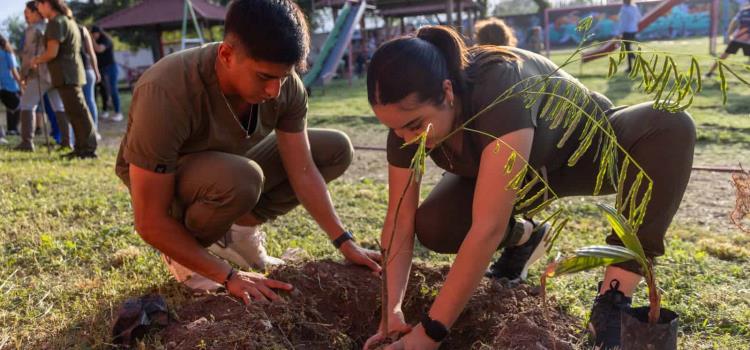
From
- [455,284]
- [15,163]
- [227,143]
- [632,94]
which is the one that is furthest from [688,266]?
[632,94]

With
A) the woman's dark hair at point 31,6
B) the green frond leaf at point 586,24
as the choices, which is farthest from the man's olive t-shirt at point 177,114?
the woman's dark hair at point 31,6

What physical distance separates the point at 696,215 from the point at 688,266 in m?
0.95

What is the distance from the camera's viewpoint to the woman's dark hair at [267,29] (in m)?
1.81

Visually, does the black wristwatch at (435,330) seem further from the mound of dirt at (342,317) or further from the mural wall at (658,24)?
the mural wall at (658,24)

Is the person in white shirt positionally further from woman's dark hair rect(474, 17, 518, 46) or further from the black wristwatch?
the black wristwatch

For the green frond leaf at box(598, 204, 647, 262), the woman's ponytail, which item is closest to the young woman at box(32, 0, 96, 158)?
the woman's ponytail

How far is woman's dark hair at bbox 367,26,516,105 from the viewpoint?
62.6 inches

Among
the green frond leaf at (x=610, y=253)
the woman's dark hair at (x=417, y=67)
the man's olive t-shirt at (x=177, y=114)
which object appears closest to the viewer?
the green frond leaf at (x=610, y=253)

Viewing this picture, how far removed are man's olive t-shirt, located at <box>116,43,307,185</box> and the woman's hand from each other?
0.95m

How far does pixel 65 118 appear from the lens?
616 centimetres

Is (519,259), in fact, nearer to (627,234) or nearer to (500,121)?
(500,121)

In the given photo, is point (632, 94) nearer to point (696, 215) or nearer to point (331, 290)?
point (696, 215)

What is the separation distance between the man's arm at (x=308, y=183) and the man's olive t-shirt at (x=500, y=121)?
49 cm

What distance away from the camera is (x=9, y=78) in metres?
7.58
